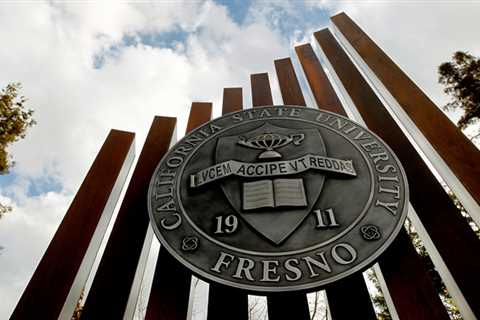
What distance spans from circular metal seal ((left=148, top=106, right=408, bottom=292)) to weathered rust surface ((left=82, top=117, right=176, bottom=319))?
1.22 feet

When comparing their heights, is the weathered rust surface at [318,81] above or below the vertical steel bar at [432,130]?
above

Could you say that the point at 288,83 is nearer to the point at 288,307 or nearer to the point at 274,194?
the point at 274,194

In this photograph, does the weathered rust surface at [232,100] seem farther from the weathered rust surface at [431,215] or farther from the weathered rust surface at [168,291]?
the weathered rust surface at [168,291]

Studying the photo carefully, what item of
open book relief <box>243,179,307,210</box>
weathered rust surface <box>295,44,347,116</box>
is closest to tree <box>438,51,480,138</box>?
weathered rust surface <box>295,44,347,116</box>

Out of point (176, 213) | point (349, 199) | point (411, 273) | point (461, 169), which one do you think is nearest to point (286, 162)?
point (349, 199)

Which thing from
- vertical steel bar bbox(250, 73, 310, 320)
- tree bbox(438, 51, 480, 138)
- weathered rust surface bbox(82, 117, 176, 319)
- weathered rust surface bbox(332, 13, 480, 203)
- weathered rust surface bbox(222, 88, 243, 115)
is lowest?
vertical steel bar bbox(250, 73, 310, 320)

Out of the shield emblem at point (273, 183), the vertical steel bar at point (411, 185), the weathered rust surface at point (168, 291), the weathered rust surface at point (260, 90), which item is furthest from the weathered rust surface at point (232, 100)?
the weathered rust surface at point (168, 291)

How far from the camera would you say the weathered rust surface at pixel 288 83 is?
16.4 feet

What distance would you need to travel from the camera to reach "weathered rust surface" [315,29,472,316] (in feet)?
8.13

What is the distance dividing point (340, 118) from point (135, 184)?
2633 mm

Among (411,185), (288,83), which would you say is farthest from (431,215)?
(288,83)

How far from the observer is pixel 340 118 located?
151 inches

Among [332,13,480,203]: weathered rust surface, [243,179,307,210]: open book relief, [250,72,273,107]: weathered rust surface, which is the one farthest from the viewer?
[250,72,273,107]: weathered rust surface

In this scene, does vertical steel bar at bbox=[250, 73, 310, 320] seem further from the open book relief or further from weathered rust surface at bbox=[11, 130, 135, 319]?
weathered rust surface at bbox=[11, 130, 135, 319]
